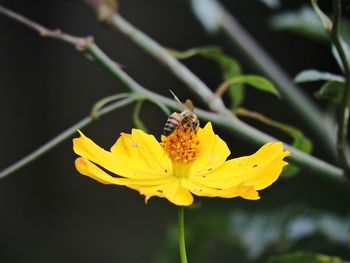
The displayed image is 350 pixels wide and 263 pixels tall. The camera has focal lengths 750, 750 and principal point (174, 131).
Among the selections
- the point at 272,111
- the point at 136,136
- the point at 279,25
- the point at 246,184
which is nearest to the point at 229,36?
the point at 279,25

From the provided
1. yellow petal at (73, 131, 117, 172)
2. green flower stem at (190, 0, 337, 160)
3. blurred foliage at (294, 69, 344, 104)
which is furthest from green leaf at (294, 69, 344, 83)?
green flower stem at (190, 0, 337, 160)

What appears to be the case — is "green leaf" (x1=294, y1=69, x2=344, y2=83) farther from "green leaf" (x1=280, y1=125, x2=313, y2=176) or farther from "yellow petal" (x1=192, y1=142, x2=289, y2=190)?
"yellow petal" (x1=192, y1=142, x2=289, y2=190)

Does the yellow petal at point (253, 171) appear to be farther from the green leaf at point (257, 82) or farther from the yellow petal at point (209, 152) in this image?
the green leaf at point (257, 82)

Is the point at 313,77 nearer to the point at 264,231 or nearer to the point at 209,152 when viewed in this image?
the point at 209,152

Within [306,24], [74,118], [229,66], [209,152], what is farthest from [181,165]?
[74,118]

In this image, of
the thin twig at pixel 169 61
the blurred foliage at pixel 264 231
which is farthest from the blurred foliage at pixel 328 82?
the blurred foliage at pixel 264 231
